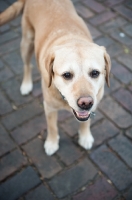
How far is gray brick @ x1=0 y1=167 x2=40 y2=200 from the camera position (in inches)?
97.5

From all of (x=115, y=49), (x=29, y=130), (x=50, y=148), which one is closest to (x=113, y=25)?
(x=115, y=49)

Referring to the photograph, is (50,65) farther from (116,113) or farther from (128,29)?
(128,29)

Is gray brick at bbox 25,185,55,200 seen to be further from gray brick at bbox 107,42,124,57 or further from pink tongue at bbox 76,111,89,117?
gray brick at bbox 107,42,124,57

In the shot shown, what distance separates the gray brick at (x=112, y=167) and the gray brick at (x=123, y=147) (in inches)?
2.8

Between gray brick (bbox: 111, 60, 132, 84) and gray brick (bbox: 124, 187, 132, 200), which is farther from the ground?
gray brick (bbox: 111, 60, 132, 84)

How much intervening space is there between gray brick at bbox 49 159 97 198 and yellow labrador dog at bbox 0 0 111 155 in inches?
10.0

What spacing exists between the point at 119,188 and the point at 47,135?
0.99m

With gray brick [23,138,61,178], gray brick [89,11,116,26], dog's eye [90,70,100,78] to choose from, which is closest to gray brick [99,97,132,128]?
gray brick [23,138,61,178]

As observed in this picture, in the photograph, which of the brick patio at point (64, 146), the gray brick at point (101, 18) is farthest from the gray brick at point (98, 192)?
the gray brick at point (101, 18)

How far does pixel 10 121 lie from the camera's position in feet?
10.1

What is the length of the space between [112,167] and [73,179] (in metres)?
0.44

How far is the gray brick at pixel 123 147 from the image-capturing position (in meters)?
2.74

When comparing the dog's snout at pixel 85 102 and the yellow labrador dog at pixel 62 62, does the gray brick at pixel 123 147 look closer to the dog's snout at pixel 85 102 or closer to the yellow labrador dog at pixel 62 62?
the yellow labrador dog at pixel 62 62

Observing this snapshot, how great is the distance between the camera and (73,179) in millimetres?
2586
